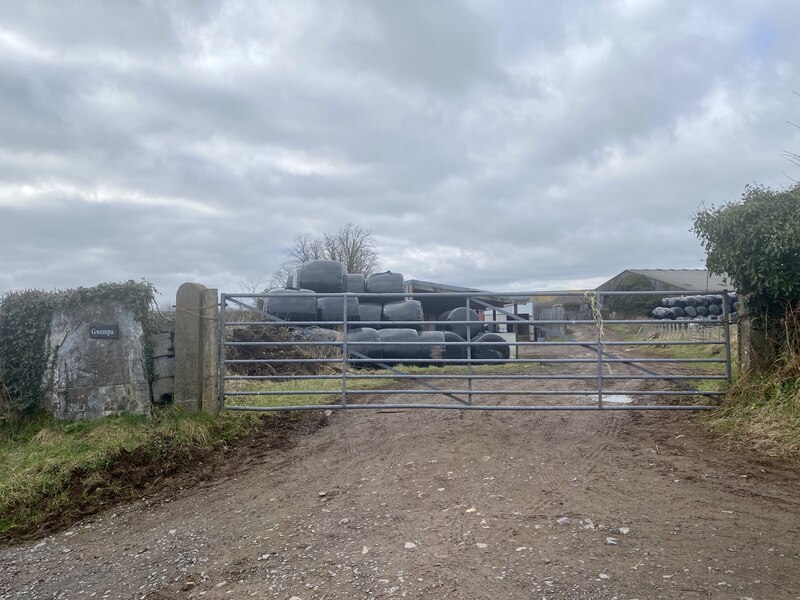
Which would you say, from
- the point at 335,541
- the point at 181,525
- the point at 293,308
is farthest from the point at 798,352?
the point at 293,308

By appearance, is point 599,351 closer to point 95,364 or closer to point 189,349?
point 189,349

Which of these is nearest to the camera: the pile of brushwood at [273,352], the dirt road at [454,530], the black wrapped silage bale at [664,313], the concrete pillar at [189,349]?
the dirt road at [454,530]

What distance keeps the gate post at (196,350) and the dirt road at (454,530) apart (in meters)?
1.45

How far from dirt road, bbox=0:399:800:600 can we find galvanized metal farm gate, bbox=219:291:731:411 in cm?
95

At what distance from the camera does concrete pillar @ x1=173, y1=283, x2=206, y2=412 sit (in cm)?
743

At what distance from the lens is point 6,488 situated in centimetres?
562

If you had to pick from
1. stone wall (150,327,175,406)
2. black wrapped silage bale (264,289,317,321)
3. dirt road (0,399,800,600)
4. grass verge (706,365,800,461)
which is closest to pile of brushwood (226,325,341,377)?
black wrapped silage bale (264,289,317,321)

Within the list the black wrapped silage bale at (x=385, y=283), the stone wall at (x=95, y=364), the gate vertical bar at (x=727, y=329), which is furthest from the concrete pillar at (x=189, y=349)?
the black wrapped silage bale at (x=385, y=283)

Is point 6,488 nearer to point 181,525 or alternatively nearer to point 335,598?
point 181,525

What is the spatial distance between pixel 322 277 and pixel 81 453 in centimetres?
910

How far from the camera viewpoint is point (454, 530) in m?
4.29

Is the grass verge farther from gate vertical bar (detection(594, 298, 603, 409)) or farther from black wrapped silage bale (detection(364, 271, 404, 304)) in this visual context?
black wrapped silage bale (detection(364, 271, 404, 304))

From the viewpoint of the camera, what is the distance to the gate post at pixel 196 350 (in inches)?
293

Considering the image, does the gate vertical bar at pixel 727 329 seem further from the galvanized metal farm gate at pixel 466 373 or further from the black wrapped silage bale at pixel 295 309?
the black wrapped silage bale at pixel 295 309
